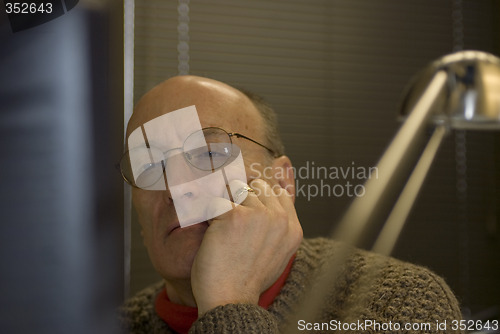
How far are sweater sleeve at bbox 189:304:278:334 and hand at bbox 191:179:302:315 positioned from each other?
20 millimetres

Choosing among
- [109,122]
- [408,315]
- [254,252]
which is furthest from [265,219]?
[109,122]

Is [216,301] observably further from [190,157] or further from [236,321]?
[190,157]

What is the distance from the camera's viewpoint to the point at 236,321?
48cm

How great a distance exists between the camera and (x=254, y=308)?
0.50 meters

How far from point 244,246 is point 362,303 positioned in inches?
5.1

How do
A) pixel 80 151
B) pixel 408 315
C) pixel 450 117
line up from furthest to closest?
pixel 408 315 < pixel 450 117 < pixel 80 151

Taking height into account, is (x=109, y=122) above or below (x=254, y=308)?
above

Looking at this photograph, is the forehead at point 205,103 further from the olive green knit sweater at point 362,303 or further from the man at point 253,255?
the olive green knit sweater at point 362,303

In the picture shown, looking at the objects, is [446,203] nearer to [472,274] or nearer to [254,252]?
[472,274]

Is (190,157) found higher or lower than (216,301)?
higher

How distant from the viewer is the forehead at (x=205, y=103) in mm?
464

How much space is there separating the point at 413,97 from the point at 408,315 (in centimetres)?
23

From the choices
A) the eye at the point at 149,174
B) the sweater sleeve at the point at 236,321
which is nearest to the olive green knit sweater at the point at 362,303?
the sweater sleeve at the point at 236,321

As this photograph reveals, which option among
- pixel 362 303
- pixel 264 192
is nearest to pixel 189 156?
pixel 264 192
